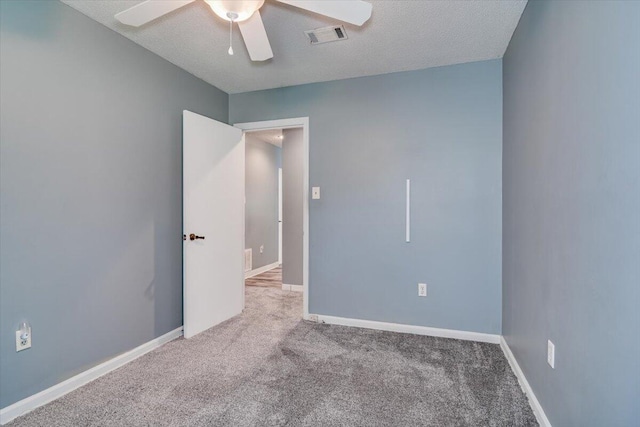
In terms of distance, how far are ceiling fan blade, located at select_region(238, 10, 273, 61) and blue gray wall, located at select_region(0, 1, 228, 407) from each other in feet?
3.65

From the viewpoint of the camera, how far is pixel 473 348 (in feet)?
8.89

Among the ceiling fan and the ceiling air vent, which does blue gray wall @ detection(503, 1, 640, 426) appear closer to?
the ceiling fan

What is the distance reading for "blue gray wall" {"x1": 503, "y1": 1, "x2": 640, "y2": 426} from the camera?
103 cm

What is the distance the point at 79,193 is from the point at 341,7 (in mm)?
1913

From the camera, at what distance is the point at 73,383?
6.90 ft

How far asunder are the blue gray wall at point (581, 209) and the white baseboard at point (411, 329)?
710 millimetres

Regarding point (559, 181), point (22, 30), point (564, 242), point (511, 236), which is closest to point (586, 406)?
point (564, 242)

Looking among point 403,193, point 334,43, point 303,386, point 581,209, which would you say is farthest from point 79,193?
point 581,209

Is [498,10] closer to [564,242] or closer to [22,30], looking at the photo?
[564,242]

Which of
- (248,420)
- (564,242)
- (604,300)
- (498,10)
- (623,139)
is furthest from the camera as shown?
(498,10)

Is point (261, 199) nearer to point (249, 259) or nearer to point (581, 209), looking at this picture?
point (249, 259)

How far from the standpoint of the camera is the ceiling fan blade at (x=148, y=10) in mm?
1605

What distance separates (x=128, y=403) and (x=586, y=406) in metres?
2.24

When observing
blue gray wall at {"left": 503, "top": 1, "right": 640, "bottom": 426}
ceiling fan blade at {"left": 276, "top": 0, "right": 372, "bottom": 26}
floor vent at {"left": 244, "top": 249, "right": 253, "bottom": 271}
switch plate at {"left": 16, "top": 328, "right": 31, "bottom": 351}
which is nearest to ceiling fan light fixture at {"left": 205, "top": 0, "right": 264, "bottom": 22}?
ceiling fan blade at {"left": 276, "top": 0, "right": 372, "bottom": 26}
